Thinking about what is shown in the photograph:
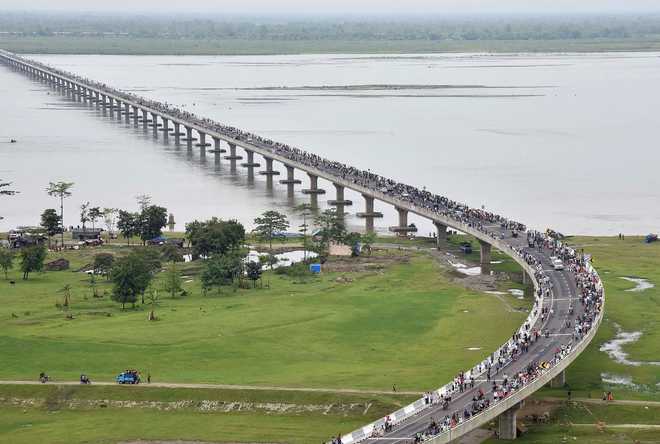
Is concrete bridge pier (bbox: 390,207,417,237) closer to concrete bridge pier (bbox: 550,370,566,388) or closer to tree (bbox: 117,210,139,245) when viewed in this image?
tree (bbox: 117,210,139,245)

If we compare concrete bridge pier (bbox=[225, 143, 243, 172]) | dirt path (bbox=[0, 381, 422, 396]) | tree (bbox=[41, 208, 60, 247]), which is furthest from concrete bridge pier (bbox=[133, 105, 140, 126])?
dirt path (bbox=[0, 381, 422, 396])

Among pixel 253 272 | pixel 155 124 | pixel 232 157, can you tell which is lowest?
pixel 253 272

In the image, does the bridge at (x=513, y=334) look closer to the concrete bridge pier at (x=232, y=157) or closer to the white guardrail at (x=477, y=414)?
the white guardrail at (x=477, y=414)

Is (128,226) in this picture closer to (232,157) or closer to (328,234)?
(328,234)

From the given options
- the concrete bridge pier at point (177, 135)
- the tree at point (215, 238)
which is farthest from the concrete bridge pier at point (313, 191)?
the concrete bridge pier at point (177, 135)

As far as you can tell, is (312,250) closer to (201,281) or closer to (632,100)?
(201,281)

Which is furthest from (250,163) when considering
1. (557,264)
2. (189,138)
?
(557,264)
